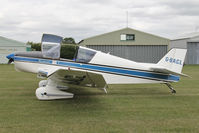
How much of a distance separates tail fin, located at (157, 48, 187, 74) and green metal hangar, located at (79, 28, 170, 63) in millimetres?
19584

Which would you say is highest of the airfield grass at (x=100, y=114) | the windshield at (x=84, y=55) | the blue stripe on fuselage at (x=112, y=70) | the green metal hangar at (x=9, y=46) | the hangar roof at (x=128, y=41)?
the hangar roof at (x=128, y=41)

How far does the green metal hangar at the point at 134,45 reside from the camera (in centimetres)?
2667

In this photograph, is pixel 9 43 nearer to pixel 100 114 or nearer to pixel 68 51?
pixel 68 51

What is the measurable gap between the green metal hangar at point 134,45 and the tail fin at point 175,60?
19584mm

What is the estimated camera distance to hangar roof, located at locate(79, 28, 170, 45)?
2645 centimetres

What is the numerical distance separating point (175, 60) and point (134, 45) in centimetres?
2038

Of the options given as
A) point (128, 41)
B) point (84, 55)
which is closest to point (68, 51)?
point (84, 55)

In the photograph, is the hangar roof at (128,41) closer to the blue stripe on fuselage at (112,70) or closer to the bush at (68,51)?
the blue stripe on fuselage at (112,70)

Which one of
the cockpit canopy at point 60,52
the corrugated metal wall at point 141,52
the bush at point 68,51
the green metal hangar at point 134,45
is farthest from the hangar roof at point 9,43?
the bush at point 68,51

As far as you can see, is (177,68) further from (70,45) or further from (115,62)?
(70,45)

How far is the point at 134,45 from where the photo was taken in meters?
27.2

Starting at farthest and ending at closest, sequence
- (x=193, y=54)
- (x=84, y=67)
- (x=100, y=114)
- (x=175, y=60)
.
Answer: (x=193, y=54), (x=175, y=60), (x=84, y=67), (x=100, y=114)

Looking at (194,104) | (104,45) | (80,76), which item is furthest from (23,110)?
(104,45)

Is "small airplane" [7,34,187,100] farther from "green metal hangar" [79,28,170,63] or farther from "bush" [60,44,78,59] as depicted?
"green metal hangar" [79,28,170,63]
